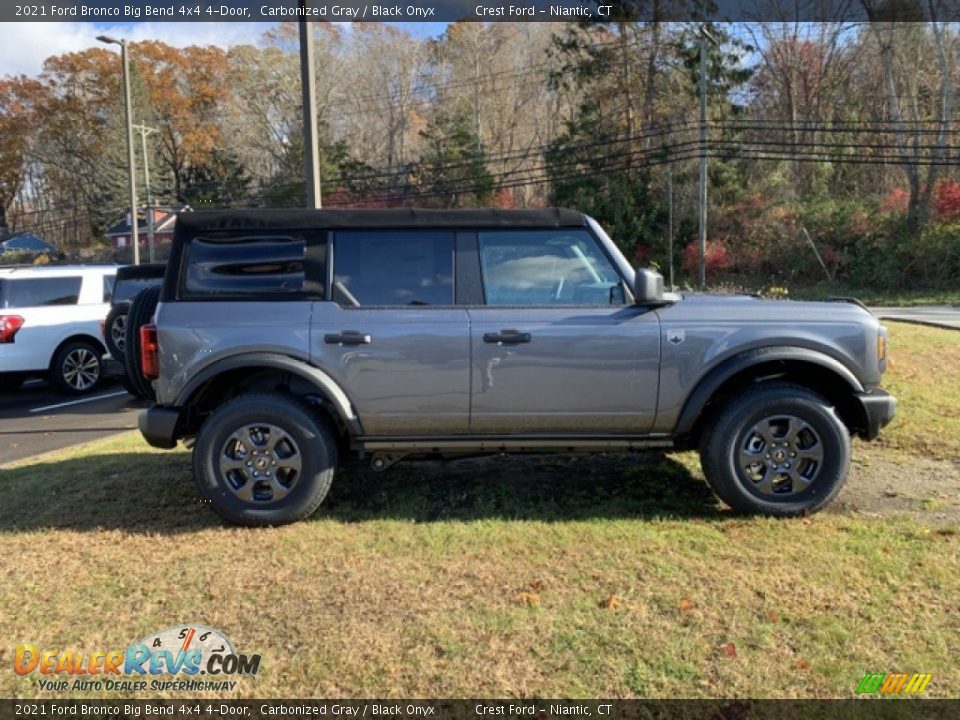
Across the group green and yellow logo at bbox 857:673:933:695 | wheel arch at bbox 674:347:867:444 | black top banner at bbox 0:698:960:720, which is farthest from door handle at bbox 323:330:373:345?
green and yellow logo at bbox 857:673:933:695

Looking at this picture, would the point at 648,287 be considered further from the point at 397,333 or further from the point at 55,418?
the point at 55,418

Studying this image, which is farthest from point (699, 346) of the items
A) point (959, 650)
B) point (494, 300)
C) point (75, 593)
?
point (75, 593)

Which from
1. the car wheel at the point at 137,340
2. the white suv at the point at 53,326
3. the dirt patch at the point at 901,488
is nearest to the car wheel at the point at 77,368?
the white suv at the point at 53,326

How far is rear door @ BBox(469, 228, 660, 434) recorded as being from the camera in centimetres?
422

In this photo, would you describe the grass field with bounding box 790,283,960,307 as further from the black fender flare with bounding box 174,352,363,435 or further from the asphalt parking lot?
the black fender flare with bounding box 174,352,363,435

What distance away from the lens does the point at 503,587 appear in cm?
345

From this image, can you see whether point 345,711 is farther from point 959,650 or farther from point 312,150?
point 312,150

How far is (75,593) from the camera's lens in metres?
3.49

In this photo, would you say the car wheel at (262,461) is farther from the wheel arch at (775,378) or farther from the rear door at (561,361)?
the wheel arch at (775,378)

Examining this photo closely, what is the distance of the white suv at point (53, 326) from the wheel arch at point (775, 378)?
9.51 m

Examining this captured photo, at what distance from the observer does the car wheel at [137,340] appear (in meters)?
4.72

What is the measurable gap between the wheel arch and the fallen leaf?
4.47 feet

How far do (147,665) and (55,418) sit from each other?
7300 mm

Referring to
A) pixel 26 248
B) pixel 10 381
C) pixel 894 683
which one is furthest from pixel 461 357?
pixel 26 248
